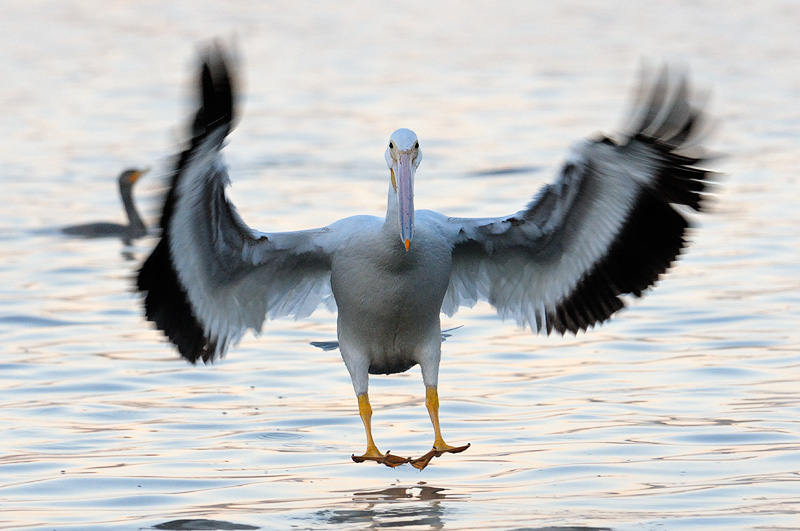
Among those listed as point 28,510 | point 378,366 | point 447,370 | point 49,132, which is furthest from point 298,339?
point 49,132

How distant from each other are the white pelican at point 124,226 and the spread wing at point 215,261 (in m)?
6.84

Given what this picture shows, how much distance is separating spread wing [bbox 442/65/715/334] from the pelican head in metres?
0.75

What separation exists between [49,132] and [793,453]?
15570mm

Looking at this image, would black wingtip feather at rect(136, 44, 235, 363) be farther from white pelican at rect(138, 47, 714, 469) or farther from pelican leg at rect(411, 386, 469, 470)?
pelican leg at rect(411, 386, 469, 470)

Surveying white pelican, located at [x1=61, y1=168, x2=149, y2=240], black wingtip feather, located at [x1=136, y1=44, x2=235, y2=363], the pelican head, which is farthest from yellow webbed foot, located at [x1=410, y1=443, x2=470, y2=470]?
white pelican, located at [x1=61, y1=168, x2=149, y2=240]

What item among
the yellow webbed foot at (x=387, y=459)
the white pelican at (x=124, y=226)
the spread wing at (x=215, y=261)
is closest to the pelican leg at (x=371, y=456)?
the yellow webbed foot at (x=387, y=459)

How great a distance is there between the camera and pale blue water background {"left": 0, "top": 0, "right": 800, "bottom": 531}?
7.77 meters

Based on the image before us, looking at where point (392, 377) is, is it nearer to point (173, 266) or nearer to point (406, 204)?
point (173, 266)

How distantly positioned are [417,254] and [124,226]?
8273 mm

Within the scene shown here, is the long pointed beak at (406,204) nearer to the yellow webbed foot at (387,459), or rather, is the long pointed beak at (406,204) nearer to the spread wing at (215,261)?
the spread wing at (215,261)

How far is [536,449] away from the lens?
28.5 feet

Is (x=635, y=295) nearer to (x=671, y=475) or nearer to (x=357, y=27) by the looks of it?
(x=671, y=475)

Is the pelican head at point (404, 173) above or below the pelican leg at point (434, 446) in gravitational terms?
above

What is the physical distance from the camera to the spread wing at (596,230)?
7367 millimetres
